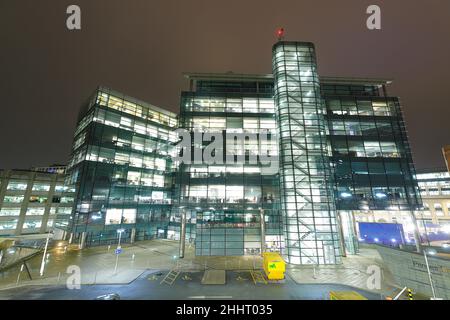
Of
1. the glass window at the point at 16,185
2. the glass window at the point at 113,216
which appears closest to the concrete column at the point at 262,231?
the glass window at the point at 113,216

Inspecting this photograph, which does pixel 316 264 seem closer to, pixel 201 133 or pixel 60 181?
pixel 201 133

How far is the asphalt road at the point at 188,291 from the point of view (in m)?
16.6

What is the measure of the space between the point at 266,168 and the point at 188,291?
75.8ft

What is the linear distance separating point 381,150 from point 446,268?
86.0 feet

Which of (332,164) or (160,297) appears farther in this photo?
(332,164)

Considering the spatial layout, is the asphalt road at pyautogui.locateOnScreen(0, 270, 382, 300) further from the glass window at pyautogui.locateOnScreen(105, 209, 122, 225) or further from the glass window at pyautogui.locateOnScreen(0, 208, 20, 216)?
the glass window at pyautogui.locateOnScreen(0, 208, 20, 216)

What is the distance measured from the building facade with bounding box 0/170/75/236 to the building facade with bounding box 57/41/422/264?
18235 millimetres

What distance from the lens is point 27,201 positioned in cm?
5469

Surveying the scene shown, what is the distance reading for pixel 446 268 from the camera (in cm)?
1653

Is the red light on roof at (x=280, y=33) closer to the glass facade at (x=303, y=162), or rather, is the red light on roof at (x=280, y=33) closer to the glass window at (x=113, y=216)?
the glass facade at (x=303, y=162)

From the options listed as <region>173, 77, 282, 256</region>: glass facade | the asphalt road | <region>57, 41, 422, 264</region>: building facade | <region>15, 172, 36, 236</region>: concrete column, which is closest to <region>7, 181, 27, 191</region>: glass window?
<region>15, 172, 36, 236</region>: concrete column
